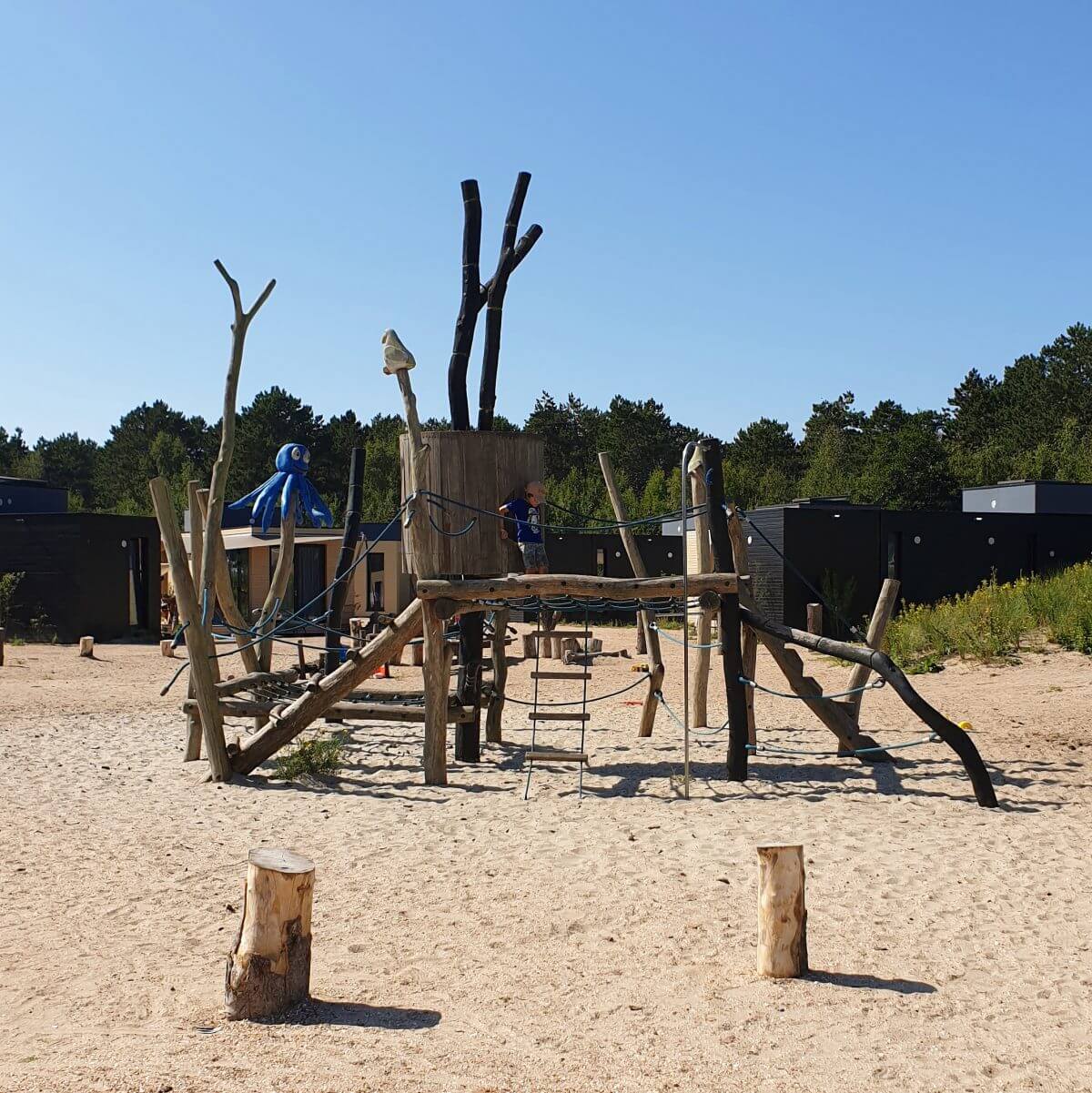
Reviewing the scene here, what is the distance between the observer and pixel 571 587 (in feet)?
32.8

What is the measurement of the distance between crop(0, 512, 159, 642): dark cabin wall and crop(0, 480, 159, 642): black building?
0.8 inches

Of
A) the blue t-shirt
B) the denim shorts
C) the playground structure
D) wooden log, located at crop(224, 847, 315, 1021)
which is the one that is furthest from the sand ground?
the blue t-shirt

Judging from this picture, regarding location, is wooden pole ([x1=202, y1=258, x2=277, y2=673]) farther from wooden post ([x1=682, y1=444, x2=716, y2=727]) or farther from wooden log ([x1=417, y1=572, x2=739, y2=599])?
wooden post ([x1=682, y1=444, x2=716, y2=727])

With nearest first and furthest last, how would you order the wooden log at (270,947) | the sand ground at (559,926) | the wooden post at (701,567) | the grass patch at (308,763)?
the sand ground at (559,926) → the wooden log at (270,947) → the grass patch at (308,763) → the wooden post at (701,567)

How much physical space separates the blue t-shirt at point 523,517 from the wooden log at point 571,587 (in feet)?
1.70

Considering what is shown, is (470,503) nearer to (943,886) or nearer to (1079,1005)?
(943,886)

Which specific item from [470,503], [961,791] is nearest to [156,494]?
[470,503]

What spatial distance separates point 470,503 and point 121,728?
534cm

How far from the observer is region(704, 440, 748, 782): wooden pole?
A: 9.88m

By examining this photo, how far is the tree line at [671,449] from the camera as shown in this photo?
163 ft

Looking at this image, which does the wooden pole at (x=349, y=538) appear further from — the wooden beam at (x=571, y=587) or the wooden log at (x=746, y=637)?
the wooden log at (x=746, y=637)

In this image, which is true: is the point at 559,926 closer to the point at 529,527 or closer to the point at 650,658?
the point at 529,527

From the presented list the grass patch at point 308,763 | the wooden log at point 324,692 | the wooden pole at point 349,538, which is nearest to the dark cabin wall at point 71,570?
the wooden pole at point 349,538

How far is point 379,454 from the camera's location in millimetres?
56031
